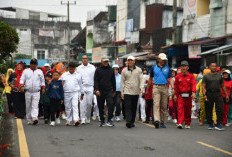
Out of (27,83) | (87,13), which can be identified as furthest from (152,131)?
(87,13)

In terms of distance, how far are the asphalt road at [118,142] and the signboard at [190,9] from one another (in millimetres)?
19535

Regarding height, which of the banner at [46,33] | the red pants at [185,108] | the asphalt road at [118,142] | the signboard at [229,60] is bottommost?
the asphalt road at [118,142]

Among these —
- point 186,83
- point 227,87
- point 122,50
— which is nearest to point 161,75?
point 186,83

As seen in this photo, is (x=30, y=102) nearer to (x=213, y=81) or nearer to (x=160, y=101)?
(x=160, y=101)

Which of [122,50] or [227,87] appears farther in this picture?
[122,50]

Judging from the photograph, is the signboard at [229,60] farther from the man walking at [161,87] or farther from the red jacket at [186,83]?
the man walking at [161,87]

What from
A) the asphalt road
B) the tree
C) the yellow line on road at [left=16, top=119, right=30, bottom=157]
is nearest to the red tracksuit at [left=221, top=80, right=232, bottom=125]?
the asphalt road

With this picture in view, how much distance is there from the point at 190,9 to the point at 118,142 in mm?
23404

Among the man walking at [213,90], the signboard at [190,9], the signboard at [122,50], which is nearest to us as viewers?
the man walking at [213,90]

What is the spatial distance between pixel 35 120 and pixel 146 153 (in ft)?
18.2

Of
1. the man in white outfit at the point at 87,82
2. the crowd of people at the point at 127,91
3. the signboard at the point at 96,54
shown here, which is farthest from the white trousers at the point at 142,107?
the signboard at the point at 96,54

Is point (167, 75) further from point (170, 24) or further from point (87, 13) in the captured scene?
point (87, 13)

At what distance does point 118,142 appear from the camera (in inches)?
362

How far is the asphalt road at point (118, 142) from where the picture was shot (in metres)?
7.93
